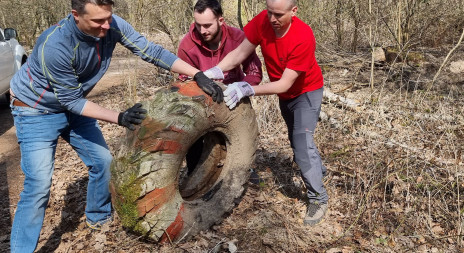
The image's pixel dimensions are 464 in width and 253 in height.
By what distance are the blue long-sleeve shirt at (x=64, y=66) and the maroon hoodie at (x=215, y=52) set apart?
617mm

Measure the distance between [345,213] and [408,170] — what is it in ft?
2.78

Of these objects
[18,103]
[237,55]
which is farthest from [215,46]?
[18,103]

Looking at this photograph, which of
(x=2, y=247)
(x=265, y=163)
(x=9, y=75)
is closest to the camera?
(x=2, y=247)

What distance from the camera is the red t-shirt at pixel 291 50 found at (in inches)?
122

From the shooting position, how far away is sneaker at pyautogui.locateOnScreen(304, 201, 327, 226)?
12.2 feet

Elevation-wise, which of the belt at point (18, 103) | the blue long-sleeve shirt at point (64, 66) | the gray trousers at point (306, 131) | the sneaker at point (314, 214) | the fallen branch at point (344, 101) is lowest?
the sneaker at point (314, 214)

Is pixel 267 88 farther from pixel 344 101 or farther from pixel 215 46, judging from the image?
pixel 344 101

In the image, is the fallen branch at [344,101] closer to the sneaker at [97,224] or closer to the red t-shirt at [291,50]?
the red t-shirt at [291,50]

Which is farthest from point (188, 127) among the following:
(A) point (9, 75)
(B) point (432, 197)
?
(A) point (9, 75)

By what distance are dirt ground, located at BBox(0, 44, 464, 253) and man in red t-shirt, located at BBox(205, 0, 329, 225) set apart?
1.28ft

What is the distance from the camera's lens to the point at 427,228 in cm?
351

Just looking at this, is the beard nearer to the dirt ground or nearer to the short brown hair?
the short brown hair

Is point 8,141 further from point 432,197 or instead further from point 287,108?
point 432,197

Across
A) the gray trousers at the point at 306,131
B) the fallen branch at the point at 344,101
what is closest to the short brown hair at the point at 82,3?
the gray trousers at the point at 306,131
